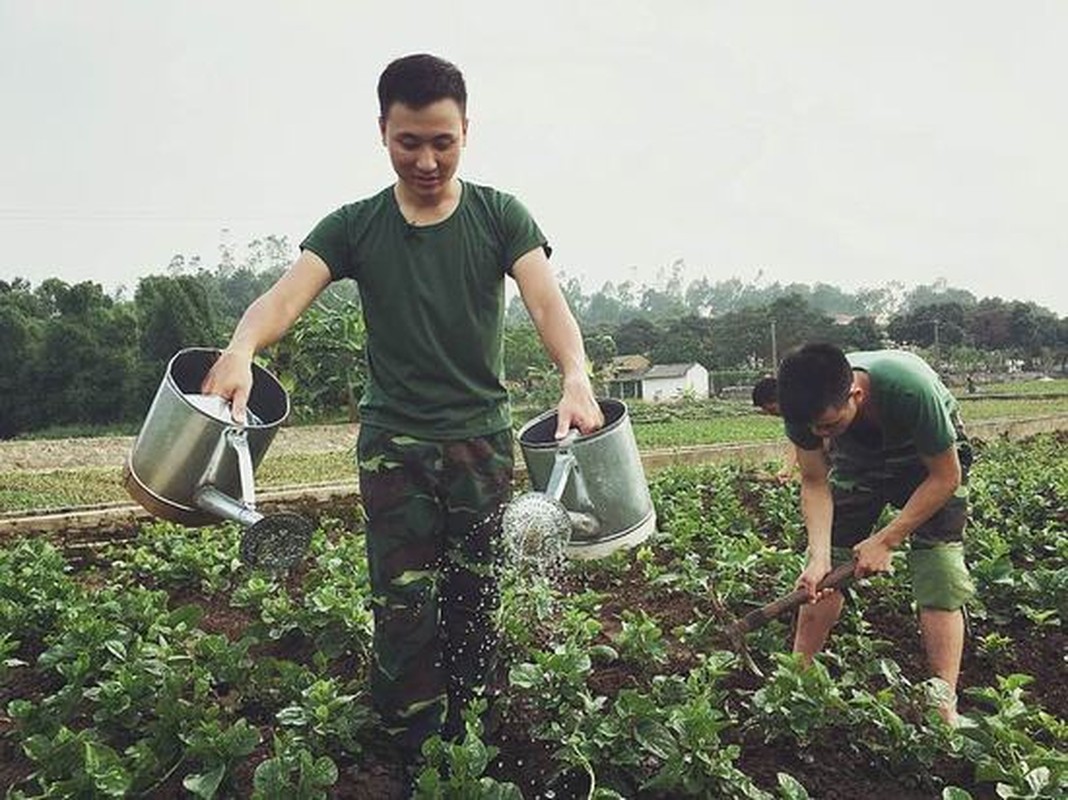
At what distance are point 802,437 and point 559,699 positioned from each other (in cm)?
105

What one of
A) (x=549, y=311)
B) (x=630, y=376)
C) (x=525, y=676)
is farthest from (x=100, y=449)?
(x=630, y=376)

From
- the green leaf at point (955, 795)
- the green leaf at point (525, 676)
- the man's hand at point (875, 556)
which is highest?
the man's hand at point (875, 556)

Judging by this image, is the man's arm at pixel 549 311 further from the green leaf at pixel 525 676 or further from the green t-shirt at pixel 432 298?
the green leaf at pixel 525 676

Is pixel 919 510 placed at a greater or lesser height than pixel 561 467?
lesser

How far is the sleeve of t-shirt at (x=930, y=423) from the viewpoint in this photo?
281cm

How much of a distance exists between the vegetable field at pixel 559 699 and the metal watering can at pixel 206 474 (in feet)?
1.37

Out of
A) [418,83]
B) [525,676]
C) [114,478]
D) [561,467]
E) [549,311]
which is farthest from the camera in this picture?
[114,478]

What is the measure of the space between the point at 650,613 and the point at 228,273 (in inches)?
2918

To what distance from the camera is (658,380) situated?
150ft

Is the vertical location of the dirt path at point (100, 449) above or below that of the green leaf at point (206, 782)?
below

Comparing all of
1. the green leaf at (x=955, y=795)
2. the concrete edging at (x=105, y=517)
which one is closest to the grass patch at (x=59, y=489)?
the concrete edging at (x=105, y=517)

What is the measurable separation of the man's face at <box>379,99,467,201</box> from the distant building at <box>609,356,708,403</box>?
41181mm

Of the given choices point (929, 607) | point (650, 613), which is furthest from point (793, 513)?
point (929, 607)

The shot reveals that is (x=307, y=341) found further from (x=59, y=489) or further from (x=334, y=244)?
(x=334, y=244)
